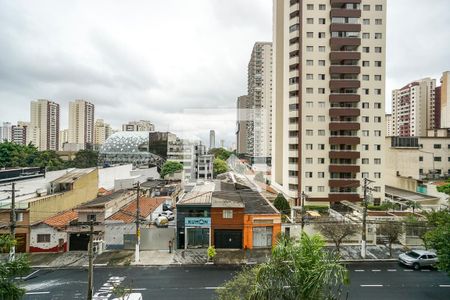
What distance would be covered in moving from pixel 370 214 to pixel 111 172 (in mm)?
48555

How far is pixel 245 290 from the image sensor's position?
11.2 meters

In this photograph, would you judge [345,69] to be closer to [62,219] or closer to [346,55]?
[346,55]

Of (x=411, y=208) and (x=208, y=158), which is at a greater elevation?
(x=208, y=158)

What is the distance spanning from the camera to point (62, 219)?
31.0 m

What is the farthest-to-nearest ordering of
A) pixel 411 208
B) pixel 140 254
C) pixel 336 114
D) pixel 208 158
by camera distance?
pixel 208 158
pixel 336 114
pixel 411 208
pixel 140 254

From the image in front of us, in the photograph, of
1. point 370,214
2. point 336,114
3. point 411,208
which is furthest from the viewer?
point 336,114

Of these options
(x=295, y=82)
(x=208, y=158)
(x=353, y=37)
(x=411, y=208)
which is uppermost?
(x=353, y=37)

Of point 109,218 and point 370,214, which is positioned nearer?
point 109,218

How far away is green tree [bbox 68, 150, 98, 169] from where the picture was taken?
9200 cm

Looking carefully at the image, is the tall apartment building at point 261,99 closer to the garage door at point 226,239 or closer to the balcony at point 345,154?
the balcony at point 345,154

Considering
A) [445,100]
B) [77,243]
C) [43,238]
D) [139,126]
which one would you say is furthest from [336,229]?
[139,126]

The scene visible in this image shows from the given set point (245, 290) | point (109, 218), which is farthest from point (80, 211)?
point (245, 290)

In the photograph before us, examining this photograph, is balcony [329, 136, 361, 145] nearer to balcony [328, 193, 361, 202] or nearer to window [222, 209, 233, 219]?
balcony [328, 193, 361, 202]

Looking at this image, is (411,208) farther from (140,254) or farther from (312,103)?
(140,254)
